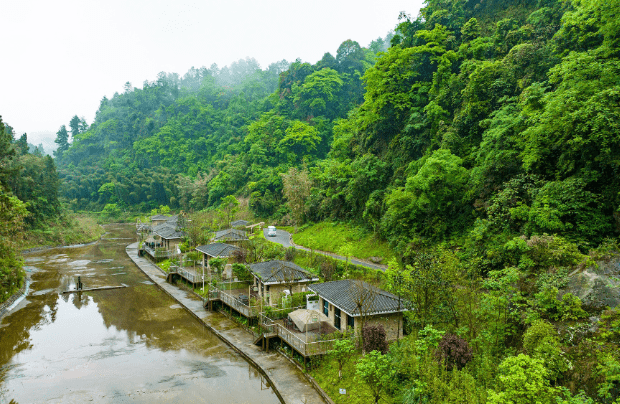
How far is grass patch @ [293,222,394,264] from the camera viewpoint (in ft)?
98.4

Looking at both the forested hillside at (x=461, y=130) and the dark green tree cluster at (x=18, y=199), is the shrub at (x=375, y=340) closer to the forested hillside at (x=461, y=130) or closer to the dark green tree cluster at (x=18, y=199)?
the forested hillside at (x=461, y=130)

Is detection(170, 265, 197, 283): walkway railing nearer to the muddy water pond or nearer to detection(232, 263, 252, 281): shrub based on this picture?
the muddy water pond

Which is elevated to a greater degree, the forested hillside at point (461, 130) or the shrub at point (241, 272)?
the forested hillside at point (461, 130)

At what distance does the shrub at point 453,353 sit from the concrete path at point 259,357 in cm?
541

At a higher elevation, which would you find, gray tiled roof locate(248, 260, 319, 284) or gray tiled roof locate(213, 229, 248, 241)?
gray tiled roof locate(213, 229, 248, 241)

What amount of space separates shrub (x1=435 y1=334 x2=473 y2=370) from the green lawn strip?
98.9 inches

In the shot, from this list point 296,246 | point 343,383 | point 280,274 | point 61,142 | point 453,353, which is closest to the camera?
point 453,353

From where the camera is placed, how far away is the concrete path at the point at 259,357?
1592cm

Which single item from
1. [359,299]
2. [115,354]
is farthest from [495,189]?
[115,354]

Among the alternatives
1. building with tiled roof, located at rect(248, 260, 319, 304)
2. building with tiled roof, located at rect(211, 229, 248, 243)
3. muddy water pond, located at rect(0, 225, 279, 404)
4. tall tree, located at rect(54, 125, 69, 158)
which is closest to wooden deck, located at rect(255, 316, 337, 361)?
muddy water pond, located at rect(0, 225, 279, 404)

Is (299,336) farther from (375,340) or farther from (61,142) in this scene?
(61,142)

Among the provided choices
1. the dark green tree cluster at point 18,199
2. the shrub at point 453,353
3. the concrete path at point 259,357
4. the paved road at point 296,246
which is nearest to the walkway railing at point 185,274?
the concrete path at point 259,357

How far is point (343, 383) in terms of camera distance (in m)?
15.9

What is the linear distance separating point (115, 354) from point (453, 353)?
18.5m
